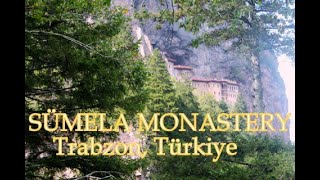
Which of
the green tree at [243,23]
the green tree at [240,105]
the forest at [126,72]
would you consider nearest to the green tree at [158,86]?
the forest at [126,72]

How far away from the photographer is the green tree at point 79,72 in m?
3.55

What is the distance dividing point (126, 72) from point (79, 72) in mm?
387

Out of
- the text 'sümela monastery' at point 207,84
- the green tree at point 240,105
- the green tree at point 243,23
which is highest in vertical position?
the green tree at point 243,23

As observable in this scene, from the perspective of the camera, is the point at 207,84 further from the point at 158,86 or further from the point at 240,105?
the point at 158,86

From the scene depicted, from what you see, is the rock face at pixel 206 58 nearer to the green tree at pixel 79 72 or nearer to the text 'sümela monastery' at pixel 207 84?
the text 'sümela monastery' at pixel 207 84

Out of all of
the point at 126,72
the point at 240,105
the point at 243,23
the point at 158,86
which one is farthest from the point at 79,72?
the point at 243,23

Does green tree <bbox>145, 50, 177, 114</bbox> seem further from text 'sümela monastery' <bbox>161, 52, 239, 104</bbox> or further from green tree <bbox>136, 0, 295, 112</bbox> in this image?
green tree <bbox>136, 0, 295, 112</bbox>

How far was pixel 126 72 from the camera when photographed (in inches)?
147

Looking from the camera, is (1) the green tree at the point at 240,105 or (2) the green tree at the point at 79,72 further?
(1) the green tree at the point at 240,105

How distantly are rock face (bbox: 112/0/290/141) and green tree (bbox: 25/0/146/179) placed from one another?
151mm

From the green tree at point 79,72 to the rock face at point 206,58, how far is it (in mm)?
151

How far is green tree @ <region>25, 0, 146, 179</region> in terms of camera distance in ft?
11.6
